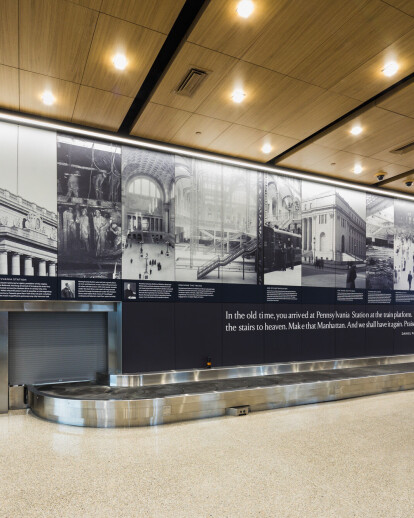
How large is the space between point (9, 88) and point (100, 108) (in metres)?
1.32

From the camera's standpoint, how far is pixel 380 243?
1163cm

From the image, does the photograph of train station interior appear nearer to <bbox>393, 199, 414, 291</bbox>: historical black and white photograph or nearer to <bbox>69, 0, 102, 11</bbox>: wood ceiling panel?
<bbox>69, 0, 102, 11</bbox>: wood ceiling panel

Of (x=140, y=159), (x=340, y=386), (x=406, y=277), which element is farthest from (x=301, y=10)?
(x=406, y=277)

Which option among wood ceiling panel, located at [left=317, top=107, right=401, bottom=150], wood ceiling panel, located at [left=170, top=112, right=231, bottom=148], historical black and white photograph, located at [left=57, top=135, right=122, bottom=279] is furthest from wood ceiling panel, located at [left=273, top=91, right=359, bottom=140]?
historical black and white photograph, located at [left=57, top=135, right=122, bottom=279]

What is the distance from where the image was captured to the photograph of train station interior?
4.41 meters

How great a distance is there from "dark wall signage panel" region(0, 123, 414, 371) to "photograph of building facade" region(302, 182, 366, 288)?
34 mm

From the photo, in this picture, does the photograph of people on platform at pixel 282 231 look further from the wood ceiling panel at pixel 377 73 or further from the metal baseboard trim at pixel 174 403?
the wood ceiling panel at pixel 377 73

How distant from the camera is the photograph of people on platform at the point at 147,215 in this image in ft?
26.4

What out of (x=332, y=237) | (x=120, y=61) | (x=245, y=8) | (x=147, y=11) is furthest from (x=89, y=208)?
(x=332, y=237)

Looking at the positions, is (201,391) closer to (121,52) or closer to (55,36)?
(121,52)

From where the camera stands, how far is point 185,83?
19.4 feet

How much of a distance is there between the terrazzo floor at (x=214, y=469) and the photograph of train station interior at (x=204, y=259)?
0.11 ft

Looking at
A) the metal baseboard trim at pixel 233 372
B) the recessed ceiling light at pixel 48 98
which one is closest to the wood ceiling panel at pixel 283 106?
the recessed ceiling light at pixel 48 98

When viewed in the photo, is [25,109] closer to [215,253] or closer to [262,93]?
[262,93]
